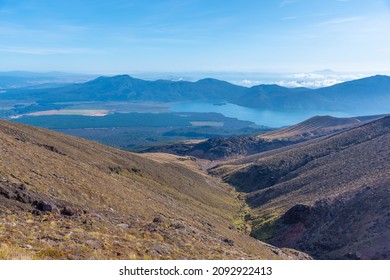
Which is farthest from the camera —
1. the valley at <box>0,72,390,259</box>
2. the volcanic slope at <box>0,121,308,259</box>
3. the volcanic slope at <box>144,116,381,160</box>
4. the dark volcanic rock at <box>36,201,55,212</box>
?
the volcanic slope at <box>144,116,381,160</box>

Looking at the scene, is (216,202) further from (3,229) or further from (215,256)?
(3,229)

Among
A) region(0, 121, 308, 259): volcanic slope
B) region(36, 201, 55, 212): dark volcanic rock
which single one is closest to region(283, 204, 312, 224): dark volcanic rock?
region(0, 121, 308, 259): volcanic slope

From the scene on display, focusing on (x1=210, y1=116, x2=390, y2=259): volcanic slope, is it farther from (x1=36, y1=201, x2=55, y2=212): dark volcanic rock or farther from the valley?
(x1=36, y1=201, x2=55, y2=212): dark volcanic rock

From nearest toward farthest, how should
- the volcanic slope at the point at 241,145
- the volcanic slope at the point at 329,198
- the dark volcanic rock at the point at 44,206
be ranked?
1. the dark volcanic rock at the point at 44,206
2. the volcanic slope at the point at 329,198
3. the volcanic slope at the point at 241,145

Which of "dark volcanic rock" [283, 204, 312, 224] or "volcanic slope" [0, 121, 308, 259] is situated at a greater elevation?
"volcanic slope" [0, 121, 308, 259]

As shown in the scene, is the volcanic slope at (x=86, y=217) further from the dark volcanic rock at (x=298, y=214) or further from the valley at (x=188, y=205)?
the dark volcanic rock at (x=298, y=214)

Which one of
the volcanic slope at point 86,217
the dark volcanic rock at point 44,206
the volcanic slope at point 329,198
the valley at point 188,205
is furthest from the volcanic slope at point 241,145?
the dark volcanic rock at point 44,206

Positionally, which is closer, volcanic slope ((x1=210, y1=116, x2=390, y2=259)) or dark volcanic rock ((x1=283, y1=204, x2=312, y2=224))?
volcanic slope ((x1=210, y1=116, x2=390, y2=259))
